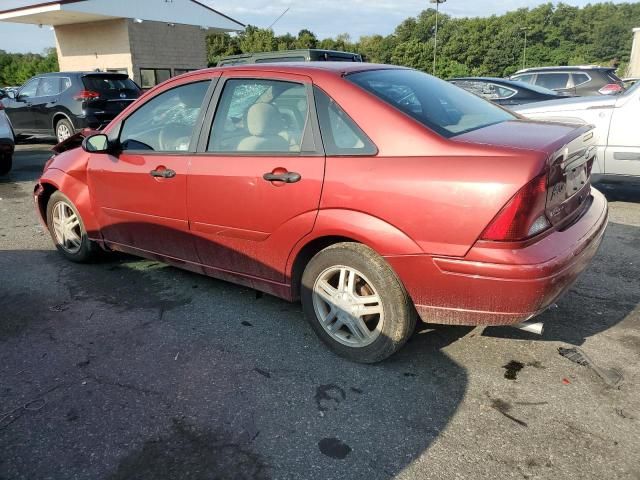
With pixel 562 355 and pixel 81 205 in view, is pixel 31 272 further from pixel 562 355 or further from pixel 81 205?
pixel 562 355

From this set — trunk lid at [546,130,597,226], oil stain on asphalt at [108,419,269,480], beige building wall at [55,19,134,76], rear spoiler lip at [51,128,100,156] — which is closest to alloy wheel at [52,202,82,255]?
rear spoiler lip at [51,128,100,156]

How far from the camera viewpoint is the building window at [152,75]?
73.2 feet

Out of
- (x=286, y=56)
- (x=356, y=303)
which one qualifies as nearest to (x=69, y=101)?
(x=286, y=56)

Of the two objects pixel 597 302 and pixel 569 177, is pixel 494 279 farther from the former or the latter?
pixel 597 302

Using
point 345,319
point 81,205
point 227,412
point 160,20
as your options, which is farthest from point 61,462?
point 160,20

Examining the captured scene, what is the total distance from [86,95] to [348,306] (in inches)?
411

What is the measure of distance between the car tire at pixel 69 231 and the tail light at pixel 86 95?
294 inches

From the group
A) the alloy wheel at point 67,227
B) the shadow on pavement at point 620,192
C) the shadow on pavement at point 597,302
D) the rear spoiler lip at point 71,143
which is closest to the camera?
the shadow on pavement at point 597,302

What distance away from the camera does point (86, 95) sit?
1127 centimetres

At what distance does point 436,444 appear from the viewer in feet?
7.64

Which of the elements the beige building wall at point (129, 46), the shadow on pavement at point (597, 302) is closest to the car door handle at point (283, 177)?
the shadow on pavement at point (597, 302)

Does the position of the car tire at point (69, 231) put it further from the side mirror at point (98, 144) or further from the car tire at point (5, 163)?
the car tire at point (5, 163)

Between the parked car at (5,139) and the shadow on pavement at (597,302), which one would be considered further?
the parked car at (5,139)

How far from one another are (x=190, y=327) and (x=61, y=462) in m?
1.31
